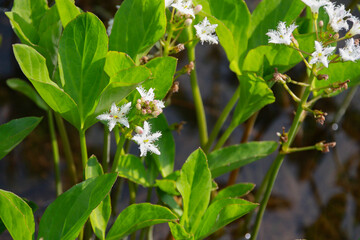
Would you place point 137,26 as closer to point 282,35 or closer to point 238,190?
point 282,35

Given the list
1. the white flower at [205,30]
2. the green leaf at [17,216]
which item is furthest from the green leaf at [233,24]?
the green leaf at [17,216]

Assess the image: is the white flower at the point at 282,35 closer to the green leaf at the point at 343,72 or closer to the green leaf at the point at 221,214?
the green leaf at the point at 343,72

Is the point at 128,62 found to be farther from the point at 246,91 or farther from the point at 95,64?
the point at 246,91

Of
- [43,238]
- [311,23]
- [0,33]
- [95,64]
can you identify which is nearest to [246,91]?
[311,23]

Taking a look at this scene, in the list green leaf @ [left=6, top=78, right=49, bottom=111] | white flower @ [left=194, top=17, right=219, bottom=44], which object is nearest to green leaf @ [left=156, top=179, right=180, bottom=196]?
white flower @ [left=194, top=17, right=219, bottom=44]

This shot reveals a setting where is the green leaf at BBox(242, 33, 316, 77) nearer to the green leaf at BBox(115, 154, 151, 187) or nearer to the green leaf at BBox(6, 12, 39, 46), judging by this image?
the green leaf at BBox(115, 154, 151, 187)

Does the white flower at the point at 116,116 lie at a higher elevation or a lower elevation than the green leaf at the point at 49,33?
lower
